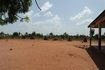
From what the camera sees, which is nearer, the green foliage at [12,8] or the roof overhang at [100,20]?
the green foliage at [12,8]

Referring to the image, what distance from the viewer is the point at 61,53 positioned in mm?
22016

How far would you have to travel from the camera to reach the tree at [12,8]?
9.88 meters

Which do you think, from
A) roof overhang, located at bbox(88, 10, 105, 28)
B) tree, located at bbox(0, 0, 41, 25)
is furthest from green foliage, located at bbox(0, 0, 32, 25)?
roof overhang, located at bbox(88, 10, 105, 28)

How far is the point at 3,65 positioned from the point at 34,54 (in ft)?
14.4

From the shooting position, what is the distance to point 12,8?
1034 cm

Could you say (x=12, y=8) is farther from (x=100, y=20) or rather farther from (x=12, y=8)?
(x=100, y=20)

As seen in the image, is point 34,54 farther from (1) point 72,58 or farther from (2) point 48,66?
(2) point 48,66

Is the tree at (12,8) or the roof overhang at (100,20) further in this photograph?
the roof overhang at (100,20)

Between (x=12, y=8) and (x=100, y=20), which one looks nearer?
(x=12, y=8)

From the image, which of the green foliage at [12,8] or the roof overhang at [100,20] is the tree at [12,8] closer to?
the green foliage at [12,8]

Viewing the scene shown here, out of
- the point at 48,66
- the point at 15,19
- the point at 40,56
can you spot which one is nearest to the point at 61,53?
the point at 40,56

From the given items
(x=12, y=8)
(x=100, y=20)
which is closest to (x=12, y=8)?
(x=12, y=8)

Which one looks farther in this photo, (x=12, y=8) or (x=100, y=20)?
(x=100, y=20)

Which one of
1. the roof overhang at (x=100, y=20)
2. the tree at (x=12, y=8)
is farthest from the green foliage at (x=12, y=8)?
the roof overhang at (x=100, y=20)
